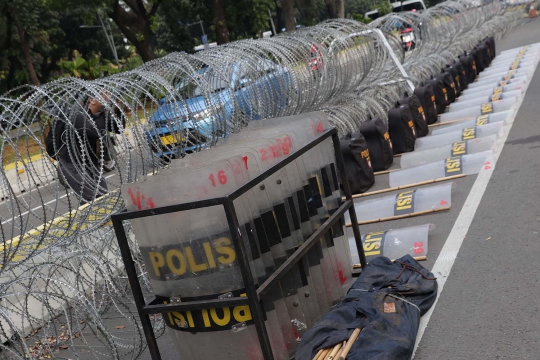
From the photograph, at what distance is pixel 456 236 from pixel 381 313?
2.36 metres

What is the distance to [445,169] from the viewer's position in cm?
924

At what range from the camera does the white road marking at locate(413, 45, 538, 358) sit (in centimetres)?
553

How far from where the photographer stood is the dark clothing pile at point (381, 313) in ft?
15.1

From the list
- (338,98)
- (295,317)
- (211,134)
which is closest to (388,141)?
(338,98)

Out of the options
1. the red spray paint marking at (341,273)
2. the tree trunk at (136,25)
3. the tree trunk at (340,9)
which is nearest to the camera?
the red spray paint marking at (341,273)

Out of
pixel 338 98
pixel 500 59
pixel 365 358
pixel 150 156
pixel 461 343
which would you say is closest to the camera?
pixel 365 358

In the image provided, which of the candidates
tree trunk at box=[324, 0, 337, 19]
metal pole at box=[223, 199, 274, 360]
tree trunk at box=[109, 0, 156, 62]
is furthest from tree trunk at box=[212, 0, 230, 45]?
metal pole at box=[223, 199, 274, 360]

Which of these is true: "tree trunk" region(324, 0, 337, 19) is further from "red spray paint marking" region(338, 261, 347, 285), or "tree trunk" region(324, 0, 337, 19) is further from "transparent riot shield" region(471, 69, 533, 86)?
"red spray paint marking" region(338, 261, 347, 285)

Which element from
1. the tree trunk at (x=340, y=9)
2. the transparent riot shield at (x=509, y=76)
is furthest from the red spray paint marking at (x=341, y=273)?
the tree trunk at (x=340, y=9)

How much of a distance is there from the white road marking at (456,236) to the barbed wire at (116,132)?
244 cm

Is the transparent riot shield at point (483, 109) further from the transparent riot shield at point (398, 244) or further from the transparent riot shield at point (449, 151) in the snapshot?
the transparent riot shield at point (398, 244)

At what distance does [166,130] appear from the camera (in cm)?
805

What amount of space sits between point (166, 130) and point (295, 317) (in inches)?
143

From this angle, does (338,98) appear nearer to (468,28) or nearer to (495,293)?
(495,293)
